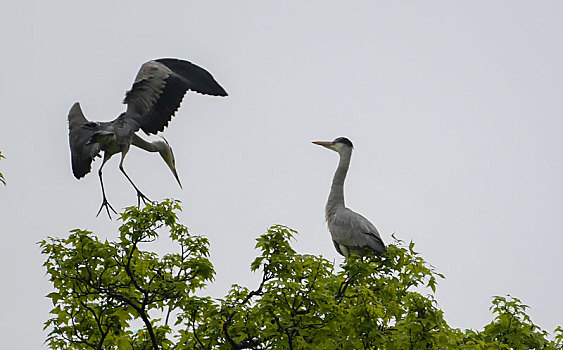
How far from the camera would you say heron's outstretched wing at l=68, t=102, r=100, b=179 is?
31.8 feet

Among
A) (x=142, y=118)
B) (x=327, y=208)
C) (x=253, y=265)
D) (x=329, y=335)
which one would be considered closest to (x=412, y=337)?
(x=329, y=335)

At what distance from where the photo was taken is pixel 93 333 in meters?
9.22

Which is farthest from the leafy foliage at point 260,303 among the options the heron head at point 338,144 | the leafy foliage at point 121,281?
the heron head at point 338,144

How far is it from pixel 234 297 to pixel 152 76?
3.14 m

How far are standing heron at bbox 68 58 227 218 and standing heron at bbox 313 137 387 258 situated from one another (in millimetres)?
3300

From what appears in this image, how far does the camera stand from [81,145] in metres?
9.82

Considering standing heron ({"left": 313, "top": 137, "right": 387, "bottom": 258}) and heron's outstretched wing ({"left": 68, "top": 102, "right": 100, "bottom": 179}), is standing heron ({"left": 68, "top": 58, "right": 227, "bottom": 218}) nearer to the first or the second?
heron's outstretched wing ({"left": 68, "top": 102, "right": 100, "bottom": 179})

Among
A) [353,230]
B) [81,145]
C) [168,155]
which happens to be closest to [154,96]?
[81,145]

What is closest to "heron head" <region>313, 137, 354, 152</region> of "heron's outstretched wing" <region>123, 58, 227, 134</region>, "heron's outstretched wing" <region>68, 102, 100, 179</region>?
"heron's outstretched wing" <region>123, 58, 227, 134</region>

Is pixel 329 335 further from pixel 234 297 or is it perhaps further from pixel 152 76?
pixel 152 76

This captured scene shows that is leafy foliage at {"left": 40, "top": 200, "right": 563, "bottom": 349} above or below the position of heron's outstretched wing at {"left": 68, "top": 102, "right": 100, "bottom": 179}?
below

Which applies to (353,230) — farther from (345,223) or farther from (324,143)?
(324,143)

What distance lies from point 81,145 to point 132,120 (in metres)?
0.68

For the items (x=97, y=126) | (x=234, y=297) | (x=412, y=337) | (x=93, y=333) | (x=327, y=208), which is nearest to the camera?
(x=412, y=337)
